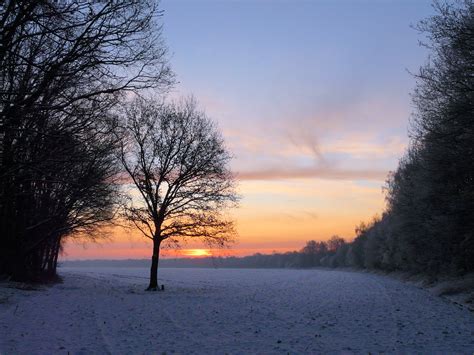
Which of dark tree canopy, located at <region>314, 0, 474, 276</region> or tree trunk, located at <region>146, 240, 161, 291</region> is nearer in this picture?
dark tree canopy, located at <region>314, 0, 474, 276</region>

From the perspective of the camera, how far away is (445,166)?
26.7 m

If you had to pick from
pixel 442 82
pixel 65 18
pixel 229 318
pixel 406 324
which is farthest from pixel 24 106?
pixel 442 82

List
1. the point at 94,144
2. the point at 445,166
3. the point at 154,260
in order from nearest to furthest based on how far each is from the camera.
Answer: the point at 94,144 → the point at 445,166 → the point at 154,260

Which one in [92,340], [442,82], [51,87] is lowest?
[92,340]

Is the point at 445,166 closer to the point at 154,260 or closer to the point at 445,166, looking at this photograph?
the point at 445,166

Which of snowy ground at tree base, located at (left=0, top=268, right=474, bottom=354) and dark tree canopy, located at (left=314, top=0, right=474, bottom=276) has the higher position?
dark tree canopy, located at (left=314, top=0, right=474, bottom=276)

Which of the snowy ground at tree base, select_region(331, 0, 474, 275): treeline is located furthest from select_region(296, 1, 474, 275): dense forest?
the snowy ground at tree base

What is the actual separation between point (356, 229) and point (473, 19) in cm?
12364

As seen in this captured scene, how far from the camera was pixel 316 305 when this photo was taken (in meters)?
23.9

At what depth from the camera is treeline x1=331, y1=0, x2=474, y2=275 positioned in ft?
60.2

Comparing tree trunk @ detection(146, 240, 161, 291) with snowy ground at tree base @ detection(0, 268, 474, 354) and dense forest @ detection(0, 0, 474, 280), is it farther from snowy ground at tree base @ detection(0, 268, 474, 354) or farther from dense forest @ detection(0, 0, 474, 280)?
A: snowy ground at tree base @ detection(0, 268, 474, 354)

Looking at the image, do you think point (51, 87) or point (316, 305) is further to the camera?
point (316, 305)

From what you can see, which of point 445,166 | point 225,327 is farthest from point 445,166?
point 225,327

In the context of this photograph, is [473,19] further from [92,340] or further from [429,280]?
Result: [429,280]
